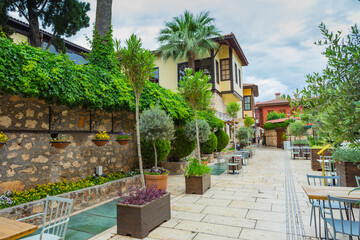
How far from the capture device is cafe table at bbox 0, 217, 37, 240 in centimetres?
197

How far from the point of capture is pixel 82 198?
15.6ft

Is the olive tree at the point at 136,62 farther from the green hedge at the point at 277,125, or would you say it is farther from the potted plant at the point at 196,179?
the green hedge at the point at 277,125

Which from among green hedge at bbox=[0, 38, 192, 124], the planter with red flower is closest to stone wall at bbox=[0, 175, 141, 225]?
the planter with red flower

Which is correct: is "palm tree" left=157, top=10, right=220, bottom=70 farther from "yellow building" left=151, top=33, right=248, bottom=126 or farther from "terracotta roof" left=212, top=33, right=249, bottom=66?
"yellow building" left=151, top=33, right=248, bottom=126

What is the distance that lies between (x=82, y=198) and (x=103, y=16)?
19.6 feet

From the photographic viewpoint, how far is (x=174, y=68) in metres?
18.9

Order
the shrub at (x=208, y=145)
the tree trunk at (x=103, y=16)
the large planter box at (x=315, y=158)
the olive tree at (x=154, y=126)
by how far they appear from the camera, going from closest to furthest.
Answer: the olive tree at (x=154, y=126), the tree trunk at (x=103, y=16), the large planter box at (x=315, y=158), the shrub at (x=208, y=145)

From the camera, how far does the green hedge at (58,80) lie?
12.9 feet

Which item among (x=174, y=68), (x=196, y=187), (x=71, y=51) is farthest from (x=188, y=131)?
(x=174, y=68)

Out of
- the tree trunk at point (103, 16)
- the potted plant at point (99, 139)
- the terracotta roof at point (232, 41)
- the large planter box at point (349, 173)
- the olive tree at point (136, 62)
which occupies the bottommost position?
the large planter box at point (349, 173)

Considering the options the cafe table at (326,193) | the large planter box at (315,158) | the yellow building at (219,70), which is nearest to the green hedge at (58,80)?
the cafe table at (326,193)

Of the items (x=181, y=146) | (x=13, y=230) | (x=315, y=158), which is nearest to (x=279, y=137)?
(x=315, y=158)

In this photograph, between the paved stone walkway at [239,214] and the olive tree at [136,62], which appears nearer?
the paved stone walkway at [239,214]

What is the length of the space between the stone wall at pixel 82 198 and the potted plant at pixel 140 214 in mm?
347
